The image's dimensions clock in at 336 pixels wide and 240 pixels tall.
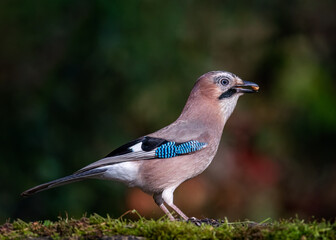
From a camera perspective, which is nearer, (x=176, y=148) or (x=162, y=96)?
(x=176, y=148)

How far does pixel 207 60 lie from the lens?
8828mm

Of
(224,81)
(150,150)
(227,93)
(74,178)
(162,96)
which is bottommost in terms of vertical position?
(74,178)

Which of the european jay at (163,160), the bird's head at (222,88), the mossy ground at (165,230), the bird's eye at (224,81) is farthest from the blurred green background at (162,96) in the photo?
the mossy ground at (165,230)

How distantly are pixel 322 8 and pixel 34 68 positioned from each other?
4.62 metres

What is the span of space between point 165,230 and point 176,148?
6.98 ft

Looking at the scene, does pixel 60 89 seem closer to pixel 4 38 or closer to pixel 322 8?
pixel 4 38

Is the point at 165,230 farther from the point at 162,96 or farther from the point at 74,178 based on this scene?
the point at 162,96

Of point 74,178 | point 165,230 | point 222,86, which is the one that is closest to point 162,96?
point 222,86

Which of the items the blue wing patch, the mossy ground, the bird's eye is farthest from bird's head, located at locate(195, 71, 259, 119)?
the mossy ground

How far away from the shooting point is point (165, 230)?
4.02 metres

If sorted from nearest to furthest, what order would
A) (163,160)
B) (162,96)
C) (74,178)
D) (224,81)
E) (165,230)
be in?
(165,230) < (74,178) < (163,160) < (224,81) < (162,96)

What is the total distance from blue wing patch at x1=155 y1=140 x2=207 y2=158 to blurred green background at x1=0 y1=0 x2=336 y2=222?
1.38m

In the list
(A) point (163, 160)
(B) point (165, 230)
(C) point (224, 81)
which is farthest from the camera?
(C) point (224, 81)

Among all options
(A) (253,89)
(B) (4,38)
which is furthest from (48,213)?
(A) (253,89)
